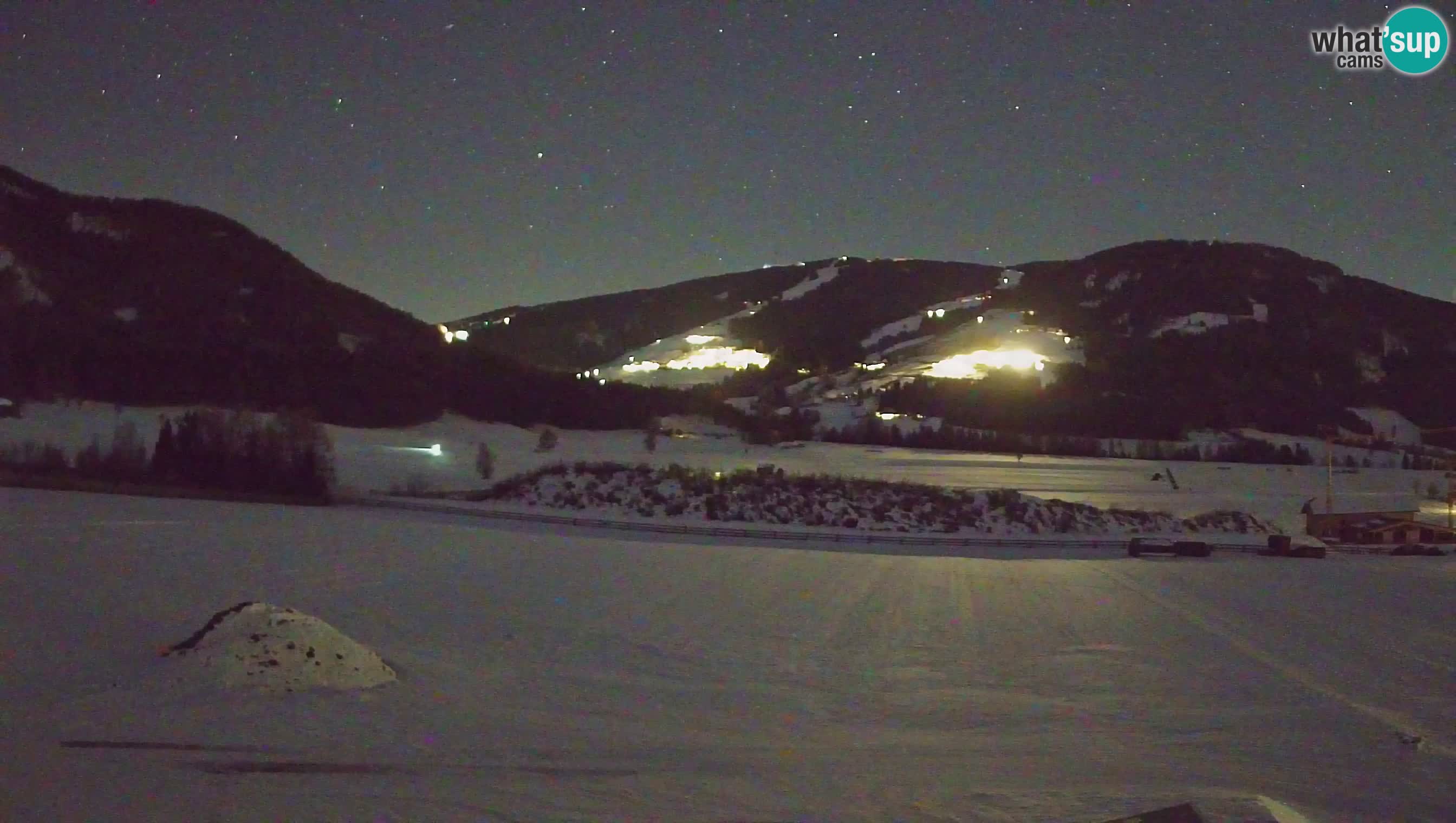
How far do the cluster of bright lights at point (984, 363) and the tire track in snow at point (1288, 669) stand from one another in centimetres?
8170

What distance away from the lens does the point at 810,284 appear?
179375mm

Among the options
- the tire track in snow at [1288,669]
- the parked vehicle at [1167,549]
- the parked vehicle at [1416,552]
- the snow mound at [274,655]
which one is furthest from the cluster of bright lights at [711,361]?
the snow mound at [274,655]

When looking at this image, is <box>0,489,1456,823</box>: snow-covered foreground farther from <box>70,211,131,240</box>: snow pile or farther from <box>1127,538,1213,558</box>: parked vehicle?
<box>70,211,131,240</box>: snow pile

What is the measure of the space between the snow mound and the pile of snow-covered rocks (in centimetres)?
1580

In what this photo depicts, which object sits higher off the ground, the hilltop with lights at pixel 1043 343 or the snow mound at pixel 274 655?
the hilltop with lights at pixel 1043 343

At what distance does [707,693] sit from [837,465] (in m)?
31.9

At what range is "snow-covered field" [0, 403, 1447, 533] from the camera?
101 feet

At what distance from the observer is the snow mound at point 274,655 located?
7.59 meters

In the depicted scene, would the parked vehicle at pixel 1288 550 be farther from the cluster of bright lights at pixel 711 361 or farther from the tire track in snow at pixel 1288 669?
the cluster of bright lights at pixel 711 361

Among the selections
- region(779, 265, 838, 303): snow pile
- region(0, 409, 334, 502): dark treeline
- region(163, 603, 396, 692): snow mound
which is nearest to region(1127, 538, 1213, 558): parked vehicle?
region(163, 603, 396, 692): snow mound

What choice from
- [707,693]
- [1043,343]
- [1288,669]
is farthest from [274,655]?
[1043,343]

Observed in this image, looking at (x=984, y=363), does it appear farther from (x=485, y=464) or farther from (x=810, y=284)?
(x=485, y=464)

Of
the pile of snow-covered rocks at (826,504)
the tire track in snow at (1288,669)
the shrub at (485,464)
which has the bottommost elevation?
the tire track in snow at (1288,669)

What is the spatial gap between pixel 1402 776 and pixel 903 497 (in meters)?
18.8
